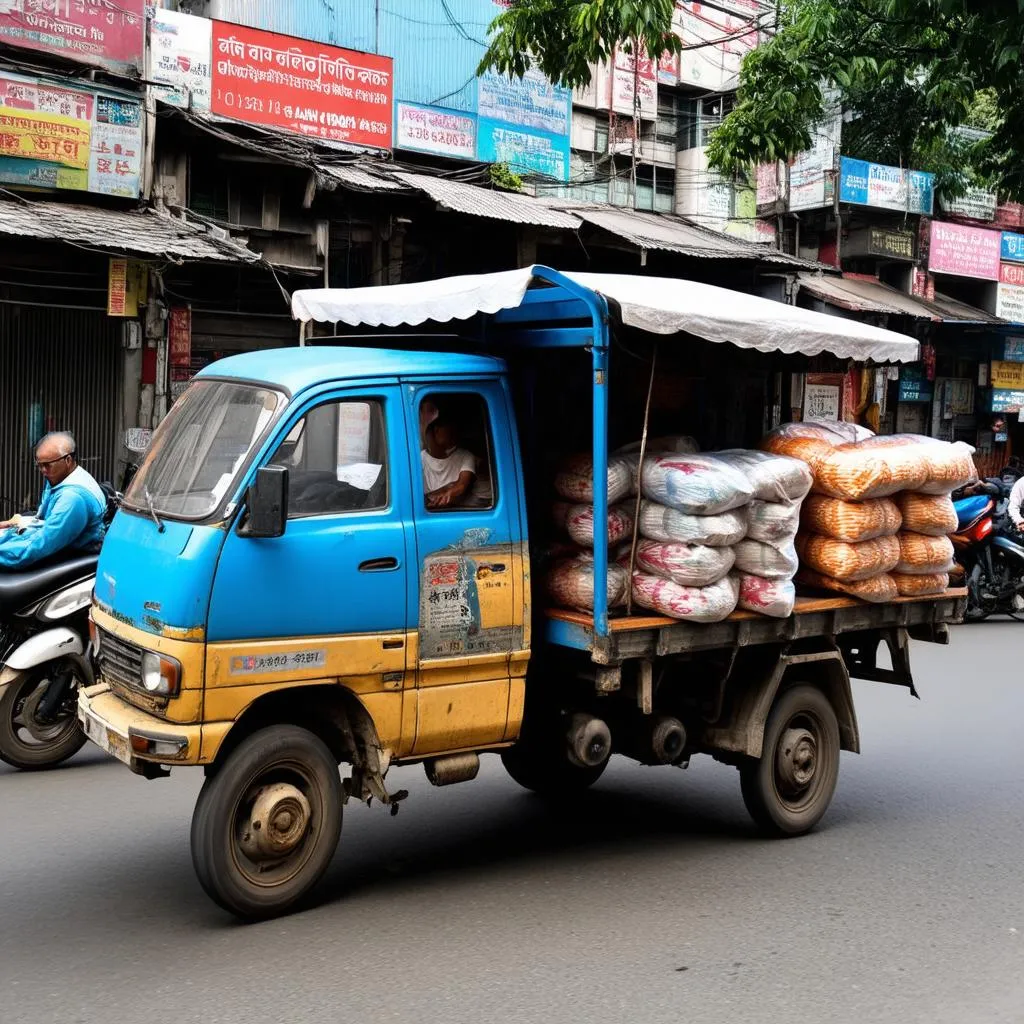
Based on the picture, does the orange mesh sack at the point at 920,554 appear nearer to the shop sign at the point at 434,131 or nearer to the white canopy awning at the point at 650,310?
the white canopy awning at the point at 650,310

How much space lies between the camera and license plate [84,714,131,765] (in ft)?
14.3

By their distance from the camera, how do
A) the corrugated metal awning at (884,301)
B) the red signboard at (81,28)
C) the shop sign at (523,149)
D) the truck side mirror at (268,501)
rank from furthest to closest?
the corrugated metal awning at (884,301) < the shop sign at (523,149) < the red signboard at (81,28) < the truck side mirror at (268,501)

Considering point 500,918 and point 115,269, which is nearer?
point 500,918

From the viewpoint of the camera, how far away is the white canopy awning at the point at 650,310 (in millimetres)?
4855

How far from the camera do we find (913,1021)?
373 cm

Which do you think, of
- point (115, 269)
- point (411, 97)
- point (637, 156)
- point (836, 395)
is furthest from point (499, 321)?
point (637, 156)

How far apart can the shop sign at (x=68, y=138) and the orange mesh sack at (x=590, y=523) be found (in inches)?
355

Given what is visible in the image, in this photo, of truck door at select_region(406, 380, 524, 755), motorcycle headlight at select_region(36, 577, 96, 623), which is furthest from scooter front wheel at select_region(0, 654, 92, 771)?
truck door at select_region(406, 380, 524, 755)

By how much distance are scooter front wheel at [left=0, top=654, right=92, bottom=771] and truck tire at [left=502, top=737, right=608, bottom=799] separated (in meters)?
2.23

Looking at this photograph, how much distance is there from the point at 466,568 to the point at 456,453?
464 mm

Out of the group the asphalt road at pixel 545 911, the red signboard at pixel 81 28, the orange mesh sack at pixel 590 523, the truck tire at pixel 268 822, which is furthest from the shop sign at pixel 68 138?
the truck tire at pixel 268 822

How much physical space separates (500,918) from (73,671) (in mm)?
2964

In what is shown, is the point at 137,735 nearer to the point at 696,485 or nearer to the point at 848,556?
the point at 696,485

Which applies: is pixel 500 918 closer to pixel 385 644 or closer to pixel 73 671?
pixel 385 644
